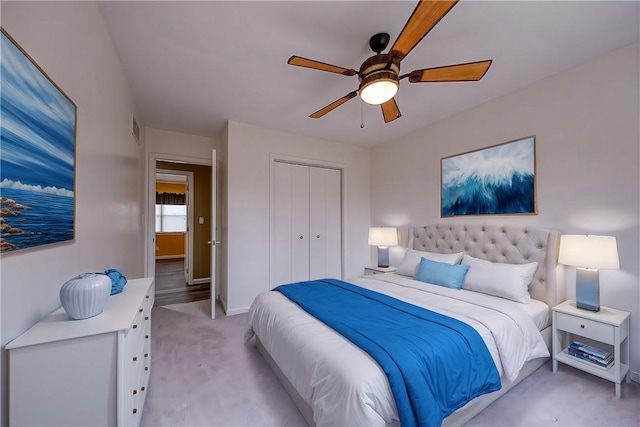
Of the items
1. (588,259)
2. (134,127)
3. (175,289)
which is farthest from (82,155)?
(175,289)

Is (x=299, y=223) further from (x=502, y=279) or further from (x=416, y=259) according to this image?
(x=502, y=279)

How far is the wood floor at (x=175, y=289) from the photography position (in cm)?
421

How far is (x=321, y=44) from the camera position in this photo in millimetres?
2000

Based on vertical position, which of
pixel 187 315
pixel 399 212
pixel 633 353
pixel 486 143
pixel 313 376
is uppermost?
pixel 486 143

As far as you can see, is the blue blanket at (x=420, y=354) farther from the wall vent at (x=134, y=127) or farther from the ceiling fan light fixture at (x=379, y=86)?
the wall vent at (x=134, y=127)

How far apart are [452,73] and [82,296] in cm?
234

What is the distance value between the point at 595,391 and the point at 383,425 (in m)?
1.89

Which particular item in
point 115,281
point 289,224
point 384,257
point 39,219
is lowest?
point 384,257

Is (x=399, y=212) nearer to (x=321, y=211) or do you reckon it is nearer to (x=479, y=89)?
(x=321, y=211)

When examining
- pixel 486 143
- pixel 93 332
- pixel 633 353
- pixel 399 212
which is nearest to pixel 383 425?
pixel 93 332

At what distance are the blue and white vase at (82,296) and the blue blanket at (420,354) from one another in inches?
48.0

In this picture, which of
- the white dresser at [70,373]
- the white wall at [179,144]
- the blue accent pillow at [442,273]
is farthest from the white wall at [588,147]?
the white wall at [179,144]

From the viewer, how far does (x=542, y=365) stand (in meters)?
2.25

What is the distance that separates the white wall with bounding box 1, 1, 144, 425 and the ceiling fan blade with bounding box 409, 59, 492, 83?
6.08 ft
